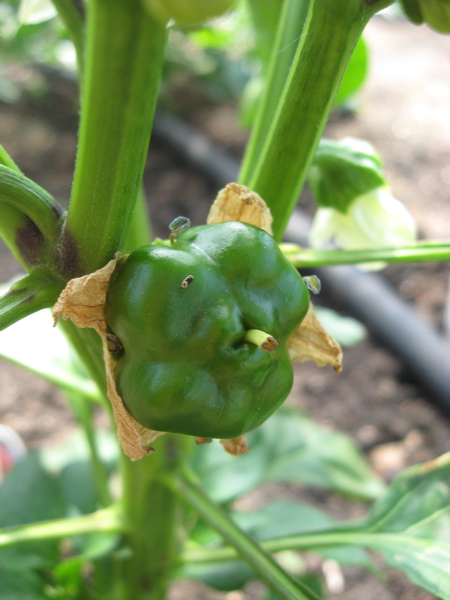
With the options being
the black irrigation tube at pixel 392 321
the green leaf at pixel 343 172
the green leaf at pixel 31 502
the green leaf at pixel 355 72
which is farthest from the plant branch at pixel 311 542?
the black irrigation tube at pixel 392 321

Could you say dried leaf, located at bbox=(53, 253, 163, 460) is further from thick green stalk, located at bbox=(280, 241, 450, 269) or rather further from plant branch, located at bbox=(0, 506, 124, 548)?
plant branch, located at bbox=(0, 506, 124, 548)

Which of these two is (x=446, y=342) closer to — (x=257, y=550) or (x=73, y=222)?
(x=257, y=550)

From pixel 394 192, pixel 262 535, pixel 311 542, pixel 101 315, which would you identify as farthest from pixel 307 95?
pixel 394 192

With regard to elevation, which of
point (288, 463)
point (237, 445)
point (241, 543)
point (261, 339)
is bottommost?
point (288, 463)

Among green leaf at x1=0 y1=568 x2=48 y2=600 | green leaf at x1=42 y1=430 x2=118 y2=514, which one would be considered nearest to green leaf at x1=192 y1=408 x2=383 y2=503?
green leaf at x1=42 y1=430 x2=118 y2=514

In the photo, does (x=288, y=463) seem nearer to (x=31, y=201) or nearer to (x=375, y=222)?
(x=375, y=222)
